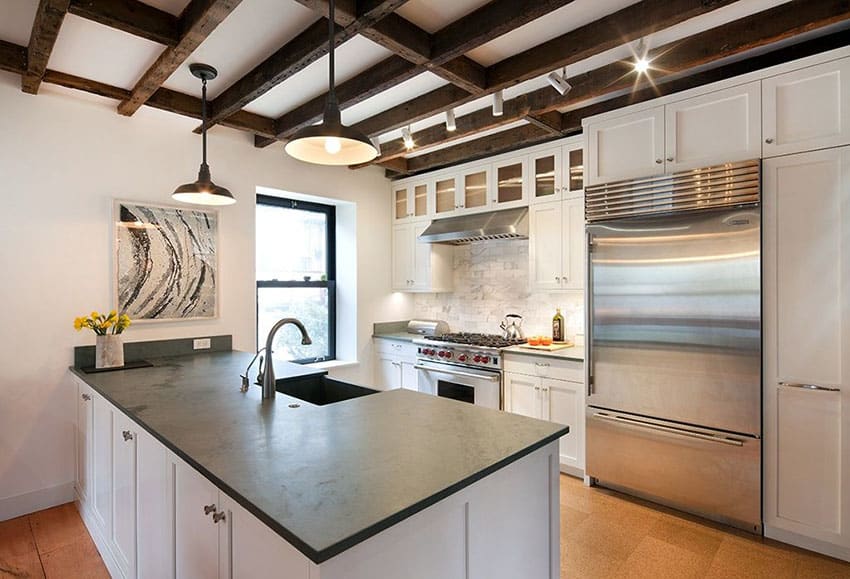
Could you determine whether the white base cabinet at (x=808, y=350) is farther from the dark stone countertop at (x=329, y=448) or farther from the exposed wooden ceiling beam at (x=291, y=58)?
the exposed wooden ceiling beam at (x=291, y=58)

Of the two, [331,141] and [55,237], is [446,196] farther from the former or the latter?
[55,237]

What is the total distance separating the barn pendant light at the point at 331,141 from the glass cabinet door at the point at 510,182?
233cm

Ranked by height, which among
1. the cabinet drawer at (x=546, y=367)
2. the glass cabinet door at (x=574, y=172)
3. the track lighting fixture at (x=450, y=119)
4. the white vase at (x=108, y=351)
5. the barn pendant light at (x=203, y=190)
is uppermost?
the track lighting fixture at (x=450, y=119)

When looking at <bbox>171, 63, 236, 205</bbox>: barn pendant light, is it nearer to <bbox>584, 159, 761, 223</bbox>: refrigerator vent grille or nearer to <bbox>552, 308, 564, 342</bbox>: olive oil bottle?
<bbox>584, 159, 761, 223</bbox>: refrigerator vent grille

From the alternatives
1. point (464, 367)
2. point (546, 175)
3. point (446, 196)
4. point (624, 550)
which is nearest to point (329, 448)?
point (624, 550)

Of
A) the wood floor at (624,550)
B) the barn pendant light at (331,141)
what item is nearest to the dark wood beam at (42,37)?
the barn pendant light at (331,141)

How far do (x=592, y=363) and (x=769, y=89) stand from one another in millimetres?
1892

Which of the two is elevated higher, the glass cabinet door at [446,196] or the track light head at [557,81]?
the track light head at [557,81]

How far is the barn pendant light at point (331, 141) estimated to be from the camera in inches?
63.6

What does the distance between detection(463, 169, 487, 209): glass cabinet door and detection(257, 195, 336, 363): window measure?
4.88ft

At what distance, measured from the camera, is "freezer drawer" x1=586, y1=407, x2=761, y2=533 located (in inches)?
101

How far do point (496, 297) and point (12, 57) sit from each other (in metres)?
3.89

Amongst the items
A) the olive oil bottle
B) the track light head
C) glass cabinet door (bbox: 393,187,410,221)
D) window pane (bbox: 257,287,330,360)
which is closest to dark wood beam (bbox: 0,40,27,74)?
window pane (bbox: 257,287,330,360)

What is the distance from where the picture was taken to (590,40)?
227cm
